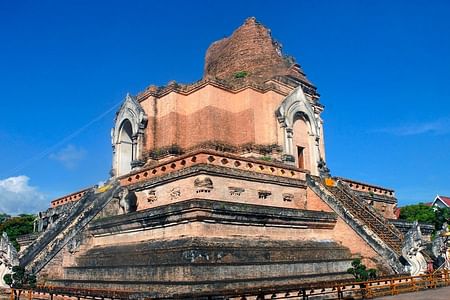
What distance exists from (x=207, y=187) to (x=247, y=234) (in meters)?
2.22

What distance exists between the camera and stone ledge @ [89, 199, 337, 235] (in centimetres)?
1502

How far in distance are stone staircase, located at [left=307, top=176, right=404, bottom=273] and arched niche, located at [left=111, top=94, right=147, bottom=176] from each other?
9.35 metres

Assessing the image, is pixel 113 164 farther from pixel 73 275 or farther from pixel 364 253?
pixel 364 253

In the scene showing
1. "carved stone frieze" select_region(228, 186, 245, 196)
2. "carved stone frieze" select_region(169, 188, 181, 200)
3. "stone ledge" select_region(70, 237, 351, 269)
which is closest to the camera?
"stone ledge" select_region(70, 237, 351, 269)

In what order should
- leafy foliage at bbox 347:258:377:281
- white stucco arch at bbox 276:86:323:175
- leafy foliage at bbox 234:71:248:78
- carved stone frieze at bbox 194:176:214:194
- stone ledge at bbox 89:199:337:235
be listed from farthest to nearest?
leafy foliage at bbox 234:71:248:78, white stucco arch at bbox 276:86:323:175, carved stone frieze at bbox 194:176:214:194, leafy foliage at bbox 347:258:377:281, stone ledge at bbox 89:199:337:235

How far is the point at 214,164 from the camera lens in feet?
58.3

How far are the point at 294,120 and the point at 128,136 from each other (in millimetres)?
9771

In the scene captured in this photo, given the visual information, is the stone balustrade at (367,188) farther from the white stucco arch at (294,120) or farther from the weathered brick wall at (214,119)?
the weathered brick wall at (214,119)

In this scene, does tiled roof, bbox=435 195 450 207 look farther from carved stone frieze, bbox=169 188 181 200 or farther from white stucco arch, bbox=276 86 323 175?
carved stone frieze, bbox=169 188 181 200

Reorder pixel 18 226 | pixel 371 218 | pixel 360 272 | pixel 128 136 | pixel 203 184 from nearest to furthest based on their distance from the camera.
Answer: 1. pixel 360 272
2. pixel 203 184
3. pixel 371 218
4. pixel 128 136
5. pixel 18 226

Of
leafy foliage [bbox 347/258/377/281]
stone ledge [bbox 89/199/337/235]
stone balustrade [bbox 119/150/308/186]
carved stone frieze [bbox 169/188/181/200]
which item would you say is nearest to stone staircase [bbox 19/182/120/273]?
stone ledge [bbox 89/199/337/235]

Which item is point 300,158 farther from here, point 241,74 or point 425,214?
point 425,214

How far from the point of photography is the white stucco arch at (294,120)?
23922mm

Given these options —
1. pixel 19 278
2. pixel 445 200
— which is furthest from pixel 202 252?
pixel 445 200
